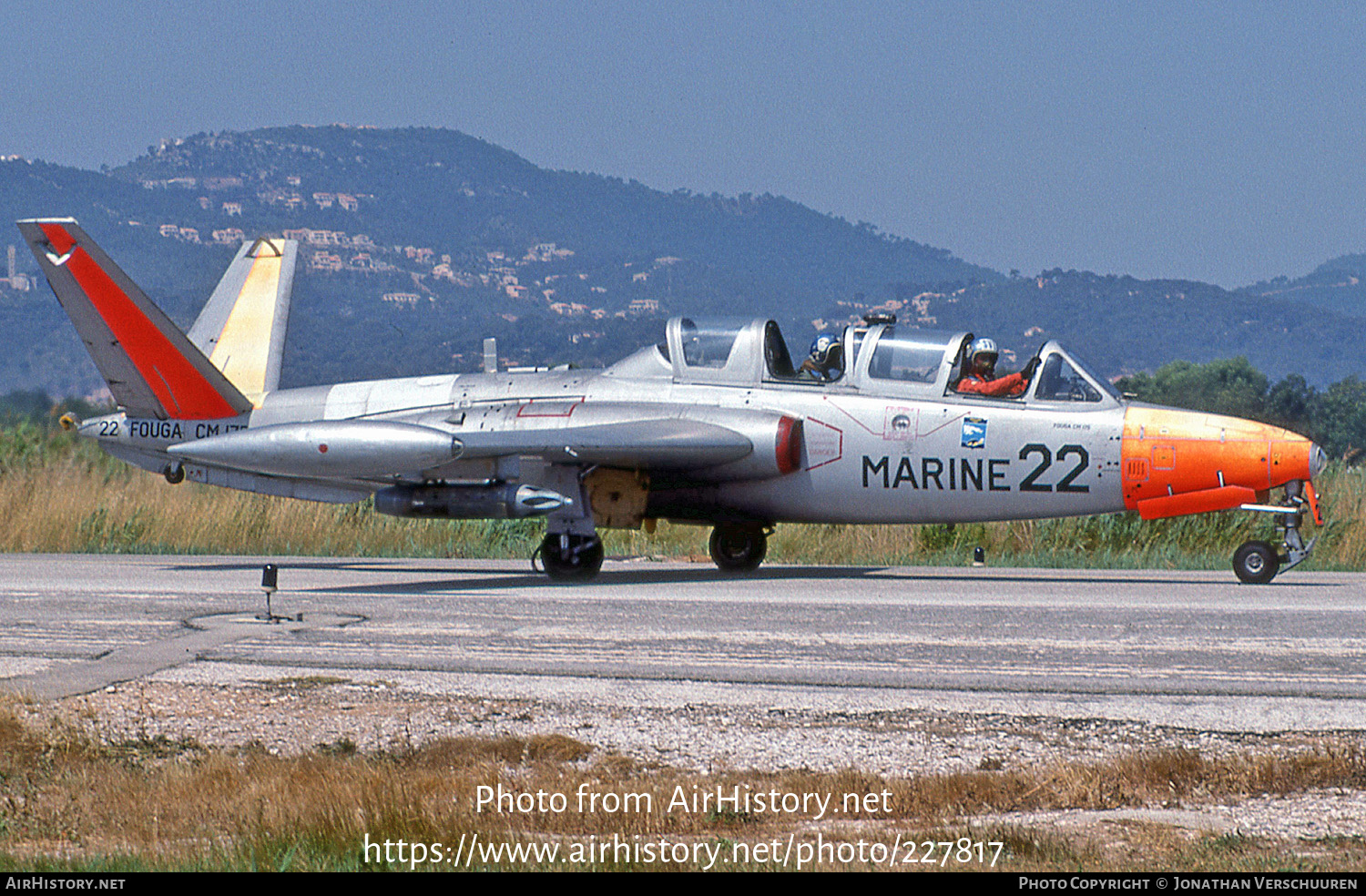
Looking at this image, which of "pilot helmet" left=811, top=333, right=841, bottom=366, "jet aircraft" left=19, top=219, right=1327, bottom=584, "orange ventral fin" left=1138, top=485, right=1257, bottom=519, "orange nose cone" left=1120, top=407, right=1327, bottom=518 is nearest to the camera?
"orange nose cone" left=1120, top=407, right=1327, bottom=518

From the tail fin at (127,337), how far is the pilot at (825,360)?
21.8 ft

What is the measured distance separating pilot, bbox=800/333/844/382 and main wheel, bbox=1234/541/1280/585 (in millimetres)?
4135

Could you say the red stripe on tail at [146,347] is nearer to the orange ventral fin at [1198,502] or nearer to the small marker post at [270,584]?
the small marker post at [270,584]

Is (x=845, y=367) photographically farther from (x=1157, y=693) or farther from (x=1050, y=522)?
Answer: (x=1157, y=693)

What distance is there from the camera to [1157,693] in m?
7.96

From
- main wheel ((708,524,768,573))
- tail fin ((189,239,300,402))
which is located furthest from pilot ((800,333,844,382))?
tail fin ((189,239,300,402))

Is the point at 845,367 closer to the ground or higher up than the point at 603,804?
higher up

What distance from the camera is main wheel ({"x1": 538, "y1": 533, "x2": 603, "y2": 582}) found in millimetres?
14898

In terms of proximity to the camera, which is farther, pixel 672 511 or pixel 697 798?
pixel 672 511

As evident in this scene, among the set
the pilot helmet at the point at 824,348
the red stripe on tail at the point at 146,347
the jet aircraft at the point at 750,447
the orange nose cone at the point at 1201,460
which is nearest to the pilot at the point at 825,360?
the pilot helmet at the point at 824,348

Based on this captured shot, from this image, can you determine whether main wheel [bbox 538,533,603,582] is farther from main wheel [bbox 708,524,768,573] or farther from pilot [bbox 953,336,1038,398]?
pilot [bbox 953,336,1038,398]

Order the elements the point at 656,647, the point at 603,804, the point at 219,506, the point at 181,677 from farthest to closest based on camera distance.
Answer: the point at 219,506 → the point at 656,647 → the point at 181,677 → the point at 603,804
